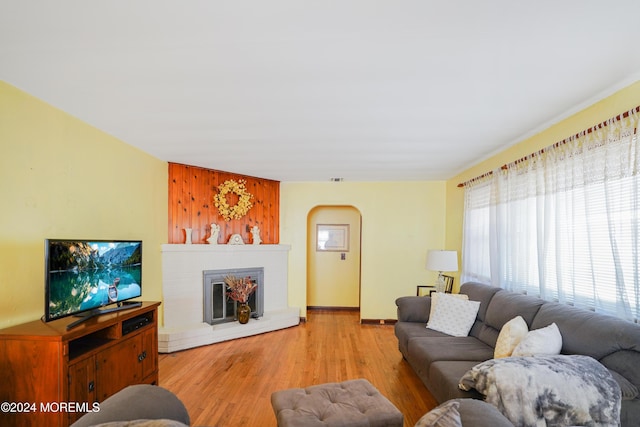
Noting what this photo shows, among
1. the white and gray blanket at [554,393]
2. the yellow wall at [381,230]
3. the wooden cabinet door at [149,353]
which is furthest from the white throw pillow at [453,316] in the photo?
the wooden cabinet door at [149,353]

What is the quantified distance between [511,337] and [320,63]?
2.21m

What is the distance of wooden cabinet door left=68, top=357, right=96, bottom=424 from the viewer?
196 cm

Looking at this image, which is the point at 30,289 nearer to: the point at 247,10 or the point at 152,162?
the point at 152,162

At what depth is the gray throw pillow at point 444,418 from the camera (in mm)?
954

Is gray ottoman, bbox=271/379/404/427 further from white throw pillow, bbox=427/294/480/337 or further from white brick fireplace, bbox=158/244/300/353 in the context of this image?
white brick fireplace, bbox=158/244/300/353

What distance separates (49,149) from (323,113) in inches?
83.1

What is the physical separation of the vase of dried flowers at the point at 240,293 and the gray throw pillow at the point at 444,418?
12.7ft

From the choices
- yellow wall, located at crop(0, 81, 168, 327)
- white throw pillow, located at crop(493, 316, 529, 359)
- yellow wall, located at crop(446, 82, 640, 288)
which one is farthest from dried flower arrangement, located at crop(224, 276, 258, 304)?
white throw pillow, located at crop(493, 316, 529, 359)

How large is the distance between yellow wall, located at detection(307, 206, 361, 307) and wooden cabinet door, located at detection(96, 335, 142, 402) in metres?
3.89

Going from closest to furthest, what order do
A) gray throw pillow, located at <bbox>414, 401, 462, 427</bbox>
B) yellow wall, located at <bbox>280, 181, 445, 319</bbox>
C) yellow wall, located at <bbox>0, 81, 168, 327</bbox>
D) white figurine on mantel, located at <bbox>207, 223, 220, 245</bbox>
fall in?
gray throw pillow, located at <bbox>414, 401, 462, 427</bbox> → yellow wall, located at <bbox>0, 81, 168, 327</bbox> → white figurine on mantel, located at <bbox>207, 223, 220, 245</bbox> → yellow wall, located at <bbox>280, 181, 445, 319</bbox>

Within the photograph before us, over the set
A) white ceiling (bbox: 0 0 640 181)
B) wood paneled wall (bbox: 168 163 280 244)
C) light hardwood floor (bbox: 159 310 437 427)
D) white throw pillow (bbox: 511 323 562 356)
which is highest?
white ceiling (bbox: 0 0 640 181)

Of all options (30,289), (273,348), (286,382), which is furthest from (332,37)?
(273,348)

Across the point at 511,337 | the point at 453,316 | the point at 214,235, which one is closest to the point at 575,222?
the point at 511,337

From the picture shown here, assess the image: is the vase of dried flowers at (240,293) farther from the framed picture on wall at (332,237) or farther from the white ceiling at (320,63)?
the white ceiling at (320,63)
